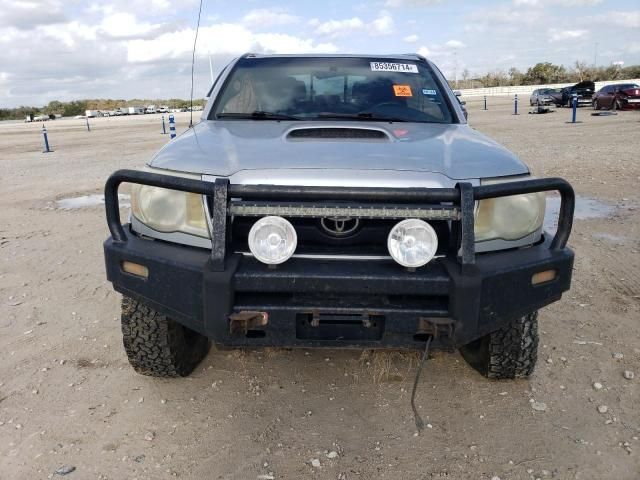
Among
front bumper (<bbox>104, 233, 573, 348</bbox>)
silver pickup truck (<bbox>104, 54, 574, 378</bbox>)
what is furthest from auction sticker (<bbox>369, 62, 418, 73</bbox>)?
front bumper (<bbox>104, 233, 573, 348</bbox>)

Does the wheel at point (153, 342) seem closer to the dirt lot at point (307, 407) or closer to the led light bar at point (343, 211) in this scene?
the dirt lot at point (307, 407)

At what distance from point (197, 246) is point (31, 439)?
1.25 m

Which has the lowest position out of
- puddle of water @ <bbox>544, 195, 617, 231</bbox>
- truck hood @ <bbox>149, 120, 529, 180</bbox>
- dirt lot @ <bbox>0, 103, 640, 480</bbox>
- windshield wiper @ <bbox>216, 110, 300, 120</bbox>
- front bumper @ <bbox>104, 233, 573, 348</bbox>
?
dirt lot @ <bbox>0, 103, 640, 480</bbox>

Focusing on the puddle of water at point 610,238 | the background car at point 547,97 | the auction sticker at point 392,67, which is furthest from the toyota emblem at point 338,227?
the background car at point 547,97

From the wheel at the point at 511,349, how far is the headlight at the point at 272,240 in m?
1.28

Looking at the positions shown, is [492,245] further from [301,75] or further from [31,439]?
[31,439]

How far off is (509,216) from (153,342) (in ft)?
6.10

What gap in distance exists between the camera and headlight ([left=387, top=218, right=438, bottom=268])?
6.73ft

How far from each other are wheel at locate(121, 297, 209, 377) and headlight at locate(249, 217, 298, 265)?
887 millimetres

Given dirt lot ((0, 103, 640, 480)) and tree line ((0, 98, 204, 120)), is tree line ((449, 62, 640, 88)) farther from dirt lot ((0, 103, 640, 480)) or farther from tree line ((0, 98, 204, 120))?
dirt lot ((0, 103, 640, 480))

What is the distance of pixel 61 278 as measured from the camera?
4625 millimetres

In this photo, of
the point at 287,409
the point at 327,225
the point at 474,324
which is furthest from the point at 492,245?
the point at 287,409

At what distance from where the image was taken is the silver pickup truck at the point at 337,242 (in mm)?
2049

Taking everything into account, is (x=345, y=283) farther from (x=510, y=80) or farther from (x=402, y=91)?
(x=510, y=80)
